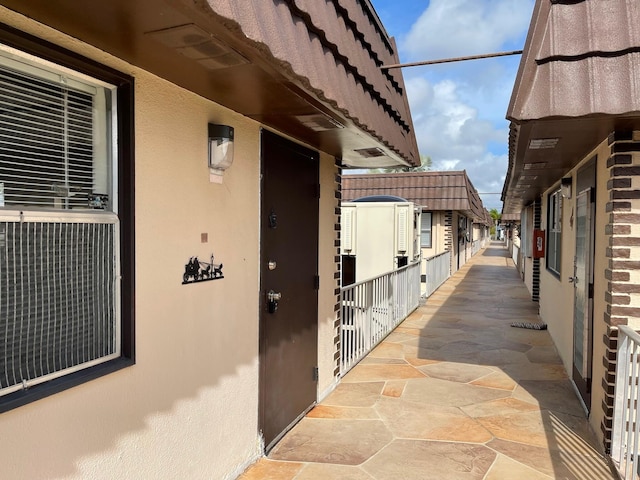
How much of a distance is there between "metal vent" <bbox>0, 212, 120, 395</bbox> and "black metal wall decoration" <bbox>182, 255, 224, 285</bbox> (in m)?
0.52

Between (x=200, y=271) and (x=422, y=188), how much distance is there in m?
14.1

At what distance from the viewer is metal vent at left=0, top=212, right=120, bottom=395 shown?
5.79 ft

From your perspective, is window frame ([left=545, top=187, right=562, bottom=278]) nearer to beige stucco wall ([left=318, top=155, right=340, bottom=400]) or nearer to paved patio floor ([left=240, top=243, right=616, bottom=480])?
paved patio floor ([left=240, top=243, right=616, bottom=480])

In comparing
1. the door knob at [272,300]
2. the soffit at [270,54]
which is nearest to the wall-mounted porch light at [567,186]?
the soffit at [270,54]

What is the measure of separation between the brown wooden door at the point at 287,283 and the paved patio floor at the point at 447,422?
30cm

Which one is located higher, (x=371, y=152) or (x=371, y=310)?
(x=371, y=152)

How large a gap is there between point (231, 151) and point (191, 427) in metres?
1.67

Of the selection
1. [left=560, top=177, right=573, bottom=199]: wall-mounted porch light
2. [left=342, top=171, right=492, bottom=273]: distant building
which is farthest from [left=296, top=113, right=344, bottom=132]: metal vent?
[left=342, top=171, right=492, bottom=273]: distant building

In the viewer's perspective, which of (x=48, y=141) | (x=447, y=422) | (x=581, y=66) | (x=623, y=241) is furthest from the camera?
(x=447, y=422)

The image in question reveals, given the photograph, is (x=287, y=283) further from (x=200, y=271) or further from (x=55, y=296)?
(x=55, y=296)

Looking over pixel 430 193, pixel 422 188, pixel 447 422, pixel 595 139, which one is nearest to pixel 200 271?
pixel 447 422

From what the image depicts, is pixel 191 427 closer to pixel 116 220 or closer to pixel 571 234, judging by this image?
pixel 116 220

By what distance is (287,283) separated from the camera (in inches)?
157

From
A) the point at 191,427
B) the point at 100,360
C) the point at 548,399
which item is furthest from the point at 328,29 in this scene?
the point at 548,399
